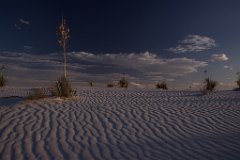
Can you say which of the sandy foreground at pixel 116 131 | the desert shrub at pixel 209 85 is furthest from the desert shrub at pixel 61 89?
the desert shrub at pixel 209 85

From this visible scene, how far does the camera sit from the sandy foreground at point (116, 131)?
5.96 meters

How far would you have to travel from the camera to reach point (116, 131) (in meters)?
7.48

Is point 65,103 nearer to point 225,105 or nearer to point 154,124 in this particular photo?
point 154,124

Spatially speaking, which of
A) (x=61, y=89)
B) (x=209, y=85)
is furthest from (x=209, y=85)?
(x=61, y=89)

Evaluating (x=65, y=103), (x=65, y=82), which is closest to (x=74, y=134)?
(x=65, y=103)

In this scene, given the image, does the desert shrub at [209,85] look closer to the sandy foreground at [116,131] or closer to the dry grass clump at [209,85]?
the dry grass clump at [209,85]

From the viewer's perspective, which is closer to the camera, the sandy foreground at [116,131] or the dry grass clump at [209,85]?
the sandy foreground at [116,131]

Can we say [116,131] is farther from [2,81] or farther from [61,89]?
[2,81]

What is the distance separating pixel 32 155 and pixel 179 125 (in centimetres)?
407

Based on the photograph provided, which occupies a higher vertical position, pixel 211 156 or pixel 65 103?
pixel 65 103

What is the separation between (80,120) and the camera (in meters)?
8.41

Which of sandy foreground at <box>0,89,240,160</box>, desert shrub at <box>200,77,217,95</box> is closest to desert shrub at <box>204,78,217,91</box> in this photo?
desert shrub at <box>200,77,217,95</box>

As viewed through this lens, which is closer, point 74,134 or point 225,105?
point 74,134

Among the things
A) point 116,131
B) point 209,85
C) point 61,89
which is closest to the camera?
point 116,131
